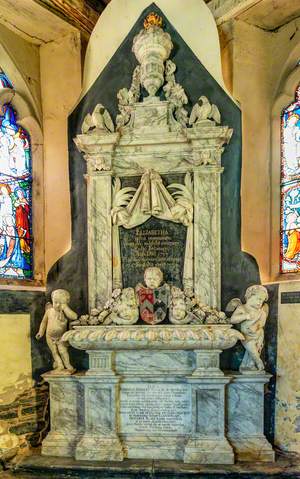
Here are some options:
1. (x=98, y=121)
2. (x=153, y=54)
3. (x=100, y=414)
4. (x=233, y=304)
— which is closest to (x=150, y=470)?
(x=100, y=414)

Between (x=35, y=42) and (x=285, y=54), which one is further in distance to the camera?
(x=35, y=42)

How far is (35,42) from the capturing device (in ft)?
15.4

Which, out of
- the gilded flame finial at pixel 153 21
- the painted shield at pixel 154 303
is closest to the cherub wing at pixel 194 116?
the gilded flame finial at pixel 153 21

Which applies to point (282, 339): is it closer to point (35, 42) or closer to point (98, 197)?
point (98, 197)

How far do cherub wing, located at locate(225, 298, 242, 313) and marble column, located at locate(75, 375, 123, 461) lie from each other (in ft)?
4.05

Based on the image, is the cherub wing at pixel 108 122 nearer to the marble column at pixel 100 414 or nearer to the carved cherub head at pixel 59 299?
the carved cherub head at pixel 59 299

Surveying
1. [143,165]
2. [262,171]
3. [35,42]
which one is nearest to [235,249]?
[262,171]

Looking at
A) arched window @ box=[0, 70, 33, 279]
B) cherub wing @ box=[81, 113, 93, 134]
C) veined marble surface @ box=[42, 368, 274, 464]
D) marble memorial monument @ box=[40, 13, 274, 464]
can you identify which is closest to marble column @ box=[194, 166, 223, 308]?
marble memorial monument @ box=[40, 13, 274, 464]

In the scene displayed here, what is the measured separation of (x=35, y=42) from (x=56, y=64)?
1.24 ft

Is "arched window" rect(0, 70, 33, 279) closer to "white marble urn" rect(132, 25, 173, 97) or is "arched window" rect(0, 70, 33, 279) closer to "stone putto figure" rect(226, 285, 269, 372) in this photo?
"white marble urn" rect(132, 25, 173, 97)

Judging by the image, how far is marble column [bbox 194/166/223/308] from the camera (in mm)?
3889

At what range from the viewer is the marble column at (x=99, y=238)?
→ 13.2 ft

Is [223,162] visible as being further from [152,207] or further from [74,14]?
[74,14]

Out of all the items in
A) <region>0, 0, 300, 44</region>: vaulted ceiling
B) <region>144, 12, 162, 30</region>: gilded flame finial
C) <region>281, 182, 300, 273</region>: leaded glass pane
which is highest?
<region>0, 0, 300, 44</region>: vaulted ceiling
